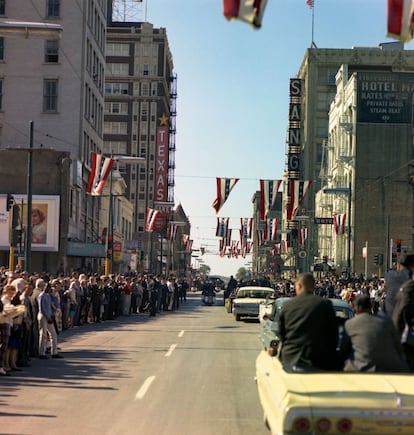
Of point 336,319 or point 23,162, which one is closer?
point 336,319

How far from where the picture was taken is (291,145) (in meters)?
106

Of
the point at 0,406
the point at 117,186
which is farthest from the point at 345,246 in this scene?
the point at 0,406

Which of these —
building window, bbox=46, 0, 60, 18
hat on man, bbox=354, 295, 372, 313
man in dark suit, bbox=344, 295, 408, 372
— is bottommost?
man in dark suit, bbox=344, 295, 408, 372

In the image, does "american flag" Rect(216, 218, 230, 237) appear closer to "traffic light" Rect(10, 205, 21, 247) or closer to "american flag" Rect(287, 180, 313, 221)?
"american flag" Rect(287, 180, 313, 221)

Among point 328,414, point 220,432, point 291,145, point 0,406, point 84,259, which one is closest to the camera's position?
point 328,414

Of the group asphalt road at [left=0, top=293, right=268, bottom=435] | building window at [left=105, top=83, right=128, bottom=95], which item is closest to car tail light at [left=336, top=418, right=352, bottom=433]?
asphalt road at [left=0, top=293, right=268, bottom=435]

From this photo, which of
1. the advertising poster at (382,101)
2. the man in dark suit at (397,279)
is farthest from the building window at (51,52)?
the man in dark suit at (397,279)

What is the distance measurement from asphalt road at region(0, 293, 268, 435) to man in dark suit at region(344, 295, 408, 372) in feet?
7.95

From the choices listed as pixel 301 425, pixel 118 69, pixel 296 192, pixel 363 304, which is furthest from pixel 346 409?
pixel 118 69

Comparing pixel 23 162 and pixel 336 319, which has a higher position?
Answer: pixel 23 162

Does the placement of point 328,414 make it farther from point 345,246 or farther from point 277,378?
point 345,246

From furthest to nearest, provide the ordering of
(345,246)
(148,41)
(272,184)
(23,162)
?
(148,41)
(345,246)
(23,162)
(272,184)

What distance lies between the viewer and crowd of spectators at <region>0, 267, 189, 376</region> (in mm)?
16328

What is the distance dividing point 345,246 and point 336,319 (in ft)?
219
